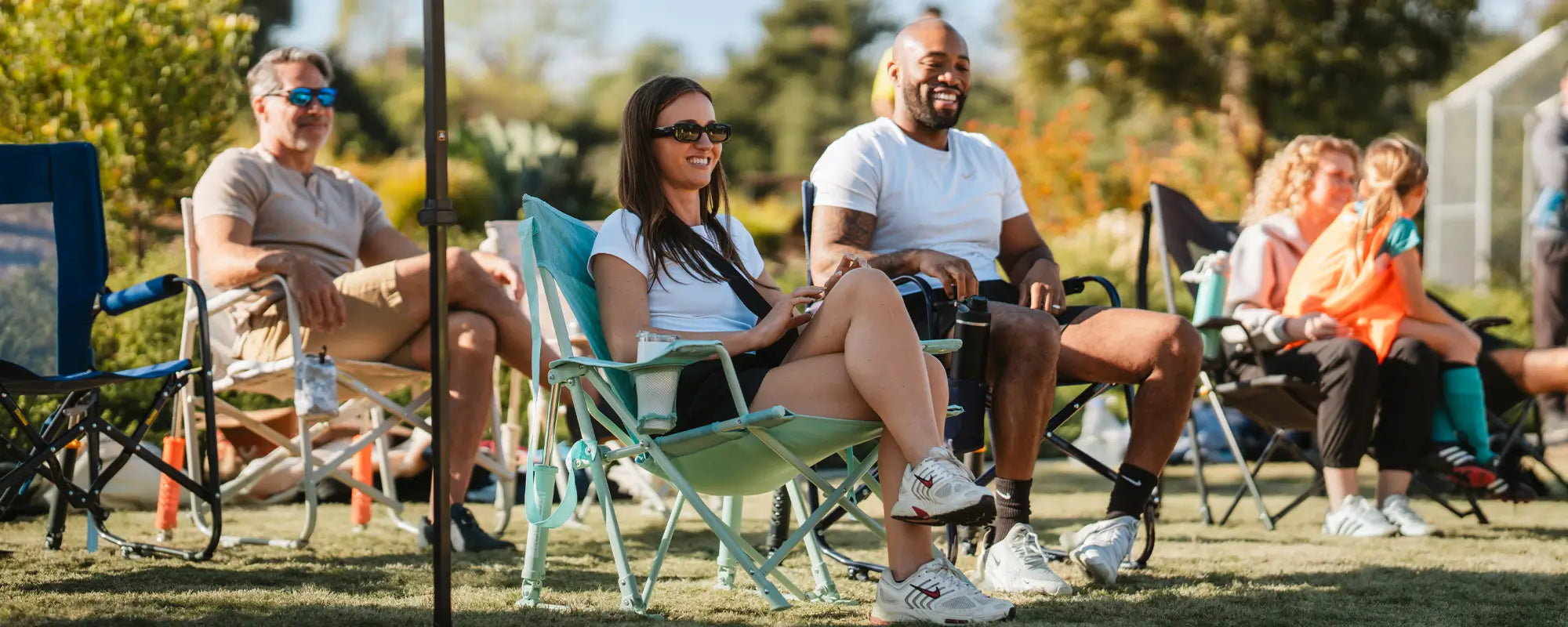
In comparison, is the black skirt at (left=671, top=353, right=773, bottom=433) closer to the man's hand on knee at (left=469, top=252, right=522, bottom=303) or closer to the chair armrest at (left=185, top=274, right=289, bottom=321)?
the chair armrest at (left=185, top=274, right=289, bottom=321)

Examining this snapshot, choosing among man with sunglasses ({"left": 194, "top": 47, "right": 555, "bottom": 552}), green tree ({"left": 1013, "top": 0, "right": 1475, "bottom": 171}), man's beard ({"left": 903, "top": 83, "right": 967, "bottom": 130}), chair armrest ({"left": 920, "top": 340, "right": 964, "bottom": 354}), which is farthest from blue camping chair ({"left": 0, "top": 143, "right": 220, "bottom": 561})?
green tree ({"left": 1013, "top": 0, "right": 1475, "bottom": 171})

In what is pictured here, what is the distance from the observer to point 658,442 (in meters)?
2.40

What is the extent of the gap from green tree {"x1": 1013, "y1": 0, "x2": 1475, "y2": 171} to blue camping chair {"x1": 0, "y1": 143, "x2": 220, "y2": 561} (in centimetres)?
1112

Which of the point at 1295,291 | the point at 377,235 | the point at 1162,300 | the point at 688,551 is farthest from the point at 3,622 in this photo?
the point at 1162,300

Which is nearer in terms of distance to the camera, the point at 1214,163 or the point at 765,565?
the point at 765,565

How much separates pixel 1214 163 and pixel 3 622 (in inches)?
581

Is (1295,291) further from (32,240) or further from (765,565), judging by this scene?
(32,240)

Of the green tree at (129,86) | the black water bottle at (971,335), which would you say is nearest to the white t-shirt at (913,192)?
the black water bottle at (971,335)

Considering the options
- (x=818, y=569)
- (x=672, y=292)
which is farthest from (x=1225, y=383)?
(x=672, y=292)

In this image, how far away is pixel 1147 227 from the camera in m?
4.14

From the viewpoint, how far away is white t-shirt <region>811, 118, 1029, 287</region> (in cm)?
329

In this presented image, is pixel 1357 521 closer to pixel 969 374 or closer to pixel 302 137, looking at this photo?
pixel 969 374

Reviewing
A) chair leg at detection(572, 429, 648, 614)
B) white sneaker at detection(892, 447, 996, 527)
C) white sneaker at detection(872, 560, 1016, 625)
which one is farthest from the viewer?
chair leg at detection(572, 429, 648, 614)

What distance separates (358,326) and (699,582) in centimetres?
120
